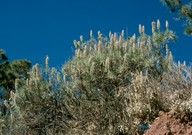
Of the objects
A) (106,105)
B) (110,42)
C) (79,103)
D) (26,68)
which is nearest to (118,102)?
(106,105)

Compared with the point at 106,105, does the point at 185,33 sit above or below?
above

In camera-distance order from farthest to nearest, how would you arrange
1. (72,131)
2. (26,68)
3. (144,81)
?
(26,68) < (72,131) < (144,81)

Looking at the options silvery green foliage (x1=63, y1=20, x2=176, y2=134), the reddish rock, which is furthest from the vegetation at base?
the reddish rock

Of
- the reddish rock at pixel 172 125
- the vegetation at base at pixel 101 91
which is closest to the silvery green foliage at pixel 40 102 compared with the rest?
the vegetation at base at pixel 101 91

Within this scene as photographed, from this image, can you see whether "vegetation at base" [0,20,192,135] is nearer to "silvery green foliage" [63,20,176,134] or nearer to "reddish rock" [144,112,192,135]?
"silvery green foliage" [63,20,176,134]

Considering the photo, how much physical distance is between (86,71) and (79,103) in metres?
1.15

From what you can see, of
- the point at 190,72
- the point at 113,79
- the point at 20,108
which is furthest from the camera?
the point at 20,108

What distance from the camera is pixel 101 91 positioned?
51.5 feet

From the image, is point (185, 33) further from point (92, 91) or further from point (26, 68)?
point (26, 68)

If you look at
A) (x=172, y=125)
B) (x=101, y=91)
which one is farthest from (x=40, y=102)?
(x=172, y=125)

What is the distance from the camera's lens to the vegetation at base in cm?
1327

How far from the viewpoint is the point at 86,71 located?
1603 cm

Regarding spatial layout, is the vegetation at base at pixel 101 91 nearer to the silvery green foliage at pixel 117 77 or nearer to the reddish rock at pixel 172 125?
the silvery green foliage at pixel 117 77

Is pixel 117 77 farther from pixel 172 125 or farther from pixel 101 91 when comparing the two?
pixel 172 125
